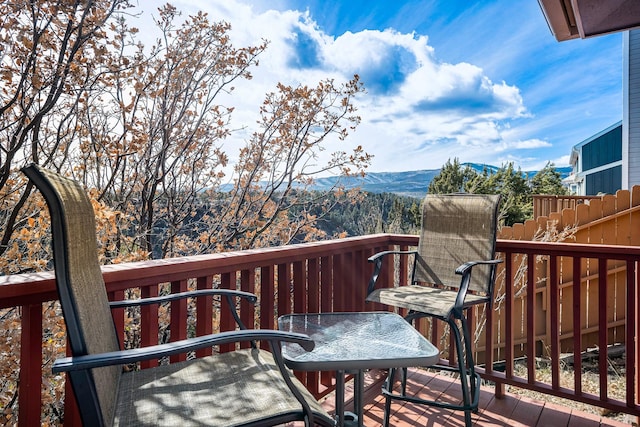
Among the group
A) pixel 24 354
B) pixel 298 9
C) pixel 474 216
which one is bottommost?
pixel 24 354

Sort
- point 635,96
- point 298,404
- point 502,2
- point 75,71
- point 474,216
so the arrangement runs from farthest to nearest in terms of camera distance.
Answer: point 635,96 → point 502,2 → point 474,216 → point 75,71 → point 298,404

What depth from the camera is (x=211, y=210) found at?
4273mm

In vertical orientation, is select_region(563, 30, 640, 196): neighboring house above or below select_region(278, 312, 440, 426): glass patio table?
above

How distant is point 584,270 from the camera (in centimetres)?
497

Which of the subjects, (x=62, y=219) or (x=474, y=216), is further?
(x=474, y=216)

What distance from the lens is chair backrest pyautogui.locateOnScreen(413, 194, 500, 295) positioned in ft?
8.70

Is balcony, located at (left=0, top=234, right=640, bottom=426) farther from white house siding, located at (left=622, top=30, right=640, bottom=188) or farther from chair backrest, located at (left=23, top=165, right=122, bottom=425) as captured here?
white house siding, located at (left=622, top=30, right=640, bottom=188)

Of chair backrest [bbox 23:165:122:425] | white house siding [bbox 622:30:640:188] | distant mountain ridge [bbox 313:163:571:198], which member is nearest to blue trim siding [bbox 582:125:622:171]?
white house siding [bbox 622:30:640:188]

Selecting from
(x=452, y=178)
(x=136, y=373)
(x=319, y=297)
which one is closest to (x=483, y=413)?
(x=319, y=297)

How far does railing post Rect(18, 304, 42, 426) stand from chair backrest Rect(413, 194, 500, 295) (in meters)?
2.37

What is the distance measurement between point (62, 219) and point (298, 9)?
17.3ft

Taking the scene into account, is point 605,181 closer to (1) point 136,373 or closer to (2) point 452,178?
(2) point 452,178

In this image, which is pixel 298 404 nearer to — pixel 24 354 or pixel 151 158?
pixel 24 354

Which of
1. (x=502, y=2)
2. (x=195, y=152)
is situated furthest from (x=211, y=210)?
(x=502, y=2)
